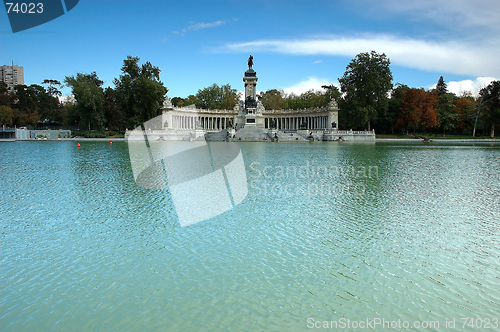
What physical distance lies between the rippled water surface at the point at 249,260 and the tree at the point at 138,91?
173 feet

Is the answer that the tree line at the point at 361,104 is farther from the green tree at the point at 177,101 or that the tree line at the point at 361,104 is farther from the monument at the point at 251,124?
the green tree at the point at 177,101

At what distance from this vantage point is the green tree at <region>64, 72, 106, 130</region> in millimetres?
61188

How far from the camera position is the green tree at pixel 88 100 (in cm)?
6119

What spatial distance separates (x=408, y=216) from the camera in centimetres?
1005

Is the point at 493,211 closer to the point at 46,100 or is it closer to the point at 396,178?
the point at 396,178

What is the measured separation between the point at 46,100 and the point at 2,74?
382 feet

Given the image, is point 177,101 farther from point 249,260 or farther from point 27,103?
point 249,260

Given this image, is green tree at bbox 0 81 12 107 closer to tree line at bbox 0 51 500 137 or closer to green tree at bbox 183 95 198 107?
tree line at bbox 0 51 500 137

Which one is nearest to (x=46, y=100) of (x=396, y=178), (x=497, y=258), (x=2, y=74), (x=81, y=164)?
(x=81, y=164)

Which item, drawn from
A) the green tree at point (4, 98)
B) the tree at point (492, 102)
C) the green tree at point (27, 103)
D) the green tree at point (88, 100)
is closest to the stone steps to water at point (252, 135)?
the green tree at point (88, 100)

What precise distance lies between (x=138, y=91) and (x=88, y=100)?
28.6 feet

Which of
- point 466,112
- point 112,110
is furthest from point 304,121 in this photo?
point 112,110

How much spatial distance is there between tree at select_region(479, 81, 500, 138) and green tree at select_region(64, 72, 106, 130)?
223 ft

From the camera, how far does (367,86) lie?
60.6 metres
